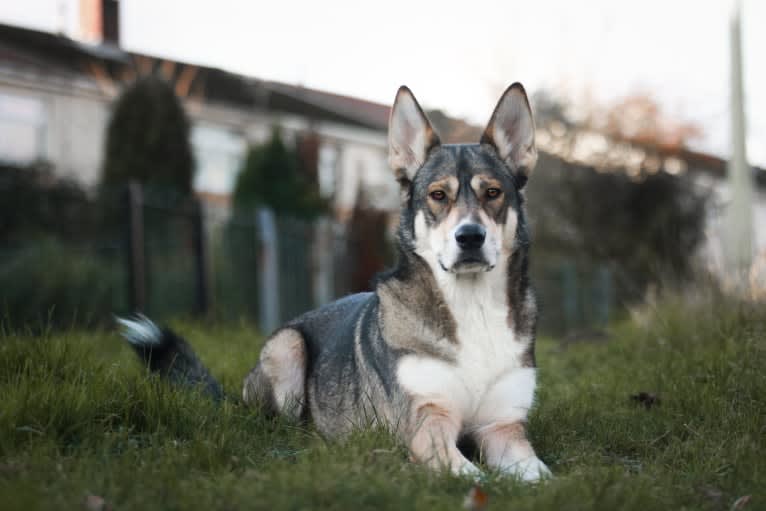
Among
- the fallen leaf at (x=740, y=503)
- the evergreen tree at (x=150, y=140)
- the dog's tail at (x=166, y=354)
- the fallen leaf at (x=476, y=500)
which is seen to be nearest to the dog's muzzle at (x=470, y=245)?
the fallen leaf at (x=476, y=500)

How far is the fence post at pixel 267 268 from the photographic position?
12.5m

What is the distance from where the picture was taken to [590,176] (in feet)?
59.2

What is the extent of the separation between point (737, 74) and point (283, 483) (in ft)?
38.2

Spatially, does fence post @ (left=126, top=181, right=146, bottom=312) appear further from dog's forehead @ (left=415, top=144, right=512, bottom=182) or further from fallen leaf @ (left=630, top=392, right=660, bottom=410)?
fallen leaf @ (left=630, top=392, right=660, bottom=410)

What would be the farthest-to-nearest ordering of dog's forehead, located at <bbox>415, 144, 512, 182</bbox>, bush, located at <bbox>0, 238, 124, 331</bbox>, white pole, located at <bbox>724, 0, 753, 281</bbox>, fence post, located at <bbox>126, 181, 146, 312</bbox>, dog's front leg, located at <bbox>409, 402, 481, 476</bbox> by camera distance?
white pole, located at <bbox>724, 0, 753, 281</bbox>, bush, located at <bbox>0, 238, 124, 331</bbox>, fence post, located at <bbox>126, 181, 146, 312</bbox>, dog's forehead, located at <bbox>415, 144, 512, 182</bbox>, dog's front leg, located at <bbox>409, 402, 481, 476</bbox>

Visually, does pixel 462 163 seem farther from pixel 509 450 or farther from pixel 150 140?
pixel 150 140

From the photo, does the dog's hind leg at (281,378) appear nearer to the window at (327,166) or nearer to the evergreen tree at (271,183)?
the evergreen tree at (271,183)

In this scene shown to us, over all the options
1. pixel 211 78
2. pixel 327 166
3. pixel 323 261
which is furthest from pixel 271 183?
pixel 211 78

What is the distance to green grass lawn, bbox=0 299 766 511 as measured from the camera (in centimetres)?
302

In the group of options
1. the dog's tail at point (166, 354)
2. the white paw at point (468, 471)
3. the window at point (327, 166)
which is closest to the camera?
the white paw at point (468, 471)

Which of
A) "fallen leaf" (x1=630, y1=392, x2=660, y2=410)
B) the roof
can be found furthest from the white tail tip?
the roof

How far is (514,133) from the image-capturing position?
4715 mm

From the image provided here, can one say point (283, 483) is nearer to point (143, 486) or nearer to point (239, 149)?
point (143, 486)

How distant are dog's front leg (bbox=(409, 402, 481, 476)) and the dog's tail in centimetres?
145
